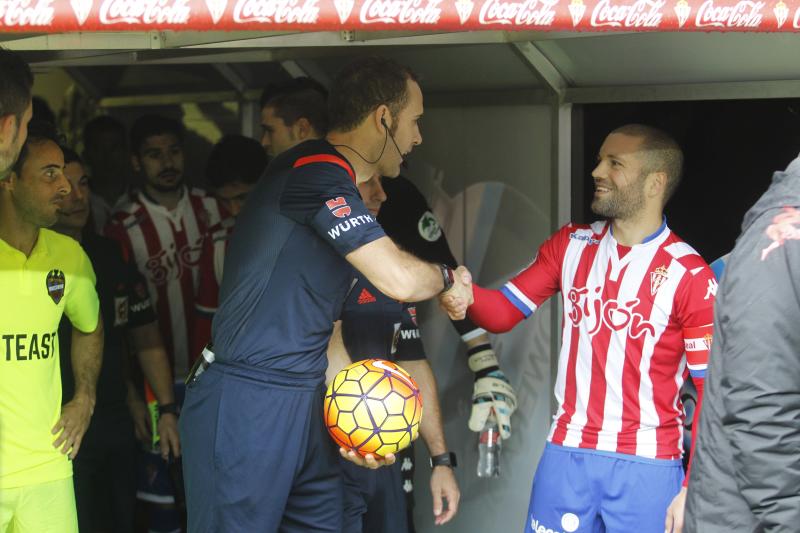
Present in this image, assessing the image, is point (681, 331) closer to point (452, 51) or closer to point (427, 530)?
point (452, 51)

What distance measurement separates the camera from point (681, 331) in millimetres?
3414

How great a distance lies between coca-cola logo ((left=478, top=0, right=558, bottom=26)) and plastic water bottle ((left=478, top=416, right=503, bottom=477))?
77.9 inches

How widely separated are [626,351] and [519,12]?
138 centimetres

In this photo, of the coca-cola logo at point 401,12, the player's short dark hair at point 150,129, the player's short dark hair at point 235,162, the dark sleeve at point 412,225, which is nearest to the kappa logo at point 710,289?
the dark sleeve at point 412,225

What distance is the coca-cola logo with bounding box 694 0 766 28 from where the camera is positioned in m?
2.63

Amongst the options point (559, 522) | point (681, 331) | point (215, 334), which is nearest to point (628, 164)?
point (681, 331)

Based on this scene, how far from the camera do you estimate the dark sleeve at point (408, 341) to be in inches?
157

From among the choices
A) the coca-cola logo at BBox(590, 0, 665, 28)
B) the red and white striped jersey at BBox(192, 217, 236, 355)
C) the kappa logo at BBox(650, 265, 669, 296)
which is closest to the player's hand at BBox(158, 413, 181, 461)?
the red and white striped jersey at BBox(192, 217, 236, 355)

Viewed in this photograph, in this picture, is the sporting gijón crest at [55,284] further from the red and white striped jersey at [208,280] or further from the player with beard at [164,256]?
the player with beard at [164,256]

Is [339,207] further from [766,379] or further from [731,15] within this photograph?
[766,379]

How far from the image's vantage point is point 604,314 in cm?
353

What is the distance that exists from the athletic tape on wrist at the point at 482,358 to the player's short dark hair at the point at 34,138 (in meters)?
1.74

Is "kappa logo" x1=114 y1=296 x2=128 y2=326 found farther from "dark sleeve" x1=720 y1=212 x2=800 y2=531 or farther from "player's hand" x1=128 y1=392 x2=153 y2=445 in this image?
"dark sleeve" x1=720 y1=212 x2=800 y2=531

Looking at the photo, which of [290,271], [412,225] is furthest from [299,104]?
[290,271]
